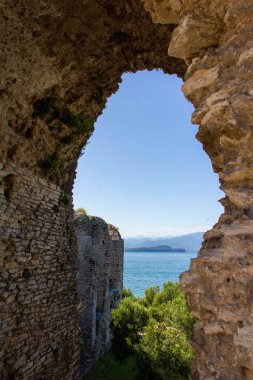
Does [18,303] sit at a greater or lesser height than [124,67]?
lesser

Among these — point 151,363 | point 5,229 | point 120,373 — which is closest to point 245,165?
point 5,229

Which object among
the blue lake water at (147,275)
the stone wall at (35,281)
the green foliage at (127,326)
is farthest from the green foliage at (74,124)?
the green foliage at (127,326)

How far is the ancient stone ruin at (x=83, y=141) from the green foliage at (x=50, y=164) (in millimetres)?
36

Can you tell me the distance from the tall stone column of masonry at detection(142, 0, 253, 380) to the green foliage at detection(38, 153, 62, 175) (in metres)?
5.03

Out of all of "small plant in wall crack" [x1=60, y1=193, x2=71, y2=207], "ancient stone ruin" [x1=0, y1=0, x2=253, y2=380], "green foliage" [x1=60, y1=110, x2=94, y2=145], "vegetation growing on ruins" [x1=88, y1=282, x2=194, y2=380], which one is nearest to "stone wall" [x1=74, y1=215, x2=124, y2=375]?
"vegetation growing on ruins" [x1=88, y1=282, x2=194, y2=380]

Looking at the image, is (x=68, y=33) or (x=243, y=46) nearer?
(x=243, y=46)

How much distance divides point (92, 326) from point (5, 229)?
1021cm

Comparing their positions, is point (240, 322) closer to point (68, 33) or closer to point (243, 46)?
point (243, 46)

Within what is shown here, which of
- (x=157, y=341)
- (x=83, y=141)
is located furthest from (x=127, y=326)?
(x=83, y=141)

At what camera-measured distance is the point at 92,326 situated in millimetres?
14531

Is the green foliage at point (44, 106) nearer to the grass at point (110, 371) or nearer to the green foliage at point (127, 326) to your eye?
the green foliage at point (127, 326)

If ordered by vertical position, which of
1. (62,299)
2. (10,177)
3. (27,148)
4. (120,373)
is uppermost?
(27,148)

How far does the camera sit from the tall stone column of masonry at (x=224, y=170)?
73.6 inches

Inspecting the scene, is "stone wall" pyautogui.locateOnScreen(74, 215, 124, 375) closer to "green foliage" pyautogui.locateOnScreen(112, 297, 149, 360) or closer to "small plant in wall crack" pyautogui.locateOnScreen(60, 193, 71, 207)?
"green foliage" pyautogui.locateOnScreen(112, 297, 149, 360)
